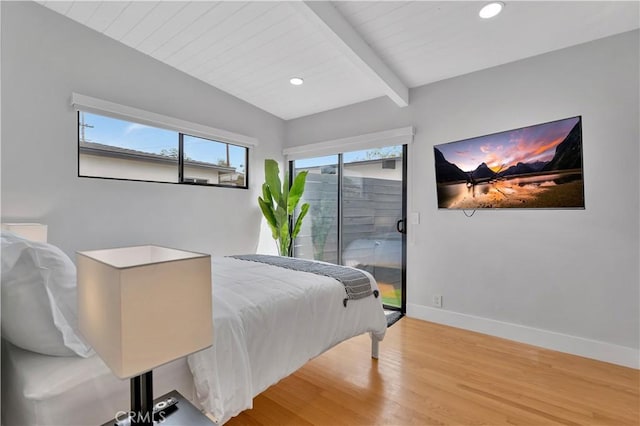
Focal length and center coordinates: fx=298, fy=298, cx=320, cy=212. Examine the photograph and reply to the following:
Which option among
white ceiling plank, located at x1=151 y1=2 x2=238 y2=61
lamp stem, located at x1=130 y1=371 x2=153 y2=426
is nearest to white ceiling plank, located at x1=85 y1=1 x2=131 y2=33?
white ceiling plank, located at x1=151 y1=2 x2=238 y2=61

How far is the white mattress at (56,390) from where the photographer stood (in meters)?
0.87

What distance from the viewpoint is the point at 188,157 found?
3.48 meters

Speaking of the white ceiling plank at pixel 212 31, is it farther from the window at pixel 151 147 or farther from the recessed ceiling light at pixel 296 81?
the recessed ceiling light at pixel 296 81

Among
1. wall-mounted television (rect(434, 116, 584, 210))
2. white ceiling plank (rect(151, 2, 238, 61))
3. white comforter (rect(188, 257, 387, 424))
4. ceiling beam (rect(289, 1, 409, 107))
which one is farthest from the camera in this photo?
wall-mounted television (rect(434, 116, 584, 210))

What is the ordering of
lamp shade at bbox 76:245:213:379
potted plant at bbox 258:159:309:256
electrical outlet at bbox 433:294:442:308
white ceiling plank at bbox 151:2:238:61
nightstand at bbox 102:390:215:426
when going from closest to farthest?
lamp shade at bbox 76:245:213:379 → nightstand at bbox 102:390:215:426 → white ceiling plank at bbox 151:2:238:61 → electrical outlet at bbox 433:294:442:308 → potted plant at bbox 258:159:309:256

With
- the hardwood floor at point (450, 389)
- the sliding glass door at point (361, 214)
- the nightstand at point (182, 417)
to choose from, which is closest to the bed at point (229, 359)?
the nightstand at point (182, 417)

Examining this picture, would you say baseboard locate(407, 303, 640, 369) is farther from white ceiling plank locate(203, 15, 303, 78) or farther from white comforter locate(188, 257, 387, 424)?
white ceiling plank locate(203, 15, 303, 78)

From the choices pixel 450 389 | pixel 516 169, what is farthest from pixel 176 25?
pixel 450 389

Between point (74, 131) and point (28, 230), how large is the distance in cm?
97

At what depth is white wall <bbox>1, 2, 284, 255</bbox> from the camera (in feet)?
7.61

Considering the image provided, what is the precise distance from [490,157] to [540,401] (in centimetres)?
199

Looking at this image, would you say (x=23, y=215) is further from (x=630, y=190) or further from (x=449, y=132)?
(x=630, y=190)

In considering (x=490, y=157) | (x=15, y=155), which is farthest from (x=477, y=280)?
(x=15, y=155)

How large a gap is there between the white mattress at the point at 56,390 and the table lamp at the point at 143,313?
219mm
